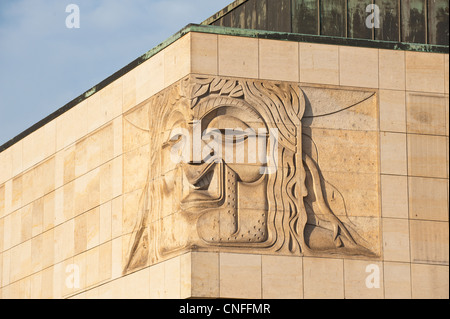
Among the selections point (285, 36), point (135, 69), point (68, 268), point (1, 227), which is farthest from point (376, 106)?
point (1, 227)

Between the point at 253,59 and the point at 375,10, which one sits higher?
the point at 375,10

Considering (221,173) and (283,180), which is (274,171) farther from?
(221,173)

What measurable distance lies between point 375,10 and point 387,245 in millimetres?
7842

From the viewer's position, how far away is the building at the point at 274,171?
33625 millimetres

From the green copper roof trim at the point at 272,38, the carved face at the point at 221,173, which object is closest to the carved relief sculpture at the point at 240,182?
the carved face at the point at 221,173

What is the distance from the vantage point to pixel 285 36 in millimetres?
35156

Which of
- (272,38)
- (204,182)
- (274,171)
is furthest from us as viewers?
(272,38)

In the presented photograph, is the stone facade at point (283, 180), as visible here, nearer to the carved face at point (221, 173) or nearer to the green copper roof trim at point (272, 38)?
the carved face at point (221, 173)

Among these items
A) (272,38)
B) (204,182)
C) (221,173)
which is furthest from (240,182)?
(272,38)

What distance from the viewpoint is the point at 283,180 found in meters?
34.2

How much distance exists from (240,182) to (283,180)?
111 cm

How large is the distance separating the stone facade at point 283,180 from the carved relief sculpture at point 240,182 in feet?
0.11

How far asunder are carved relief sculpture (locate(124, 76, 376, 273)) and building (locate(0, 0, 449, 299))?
0.11 feet

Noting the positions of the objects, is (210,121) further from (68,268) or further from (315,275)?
(68,268)
